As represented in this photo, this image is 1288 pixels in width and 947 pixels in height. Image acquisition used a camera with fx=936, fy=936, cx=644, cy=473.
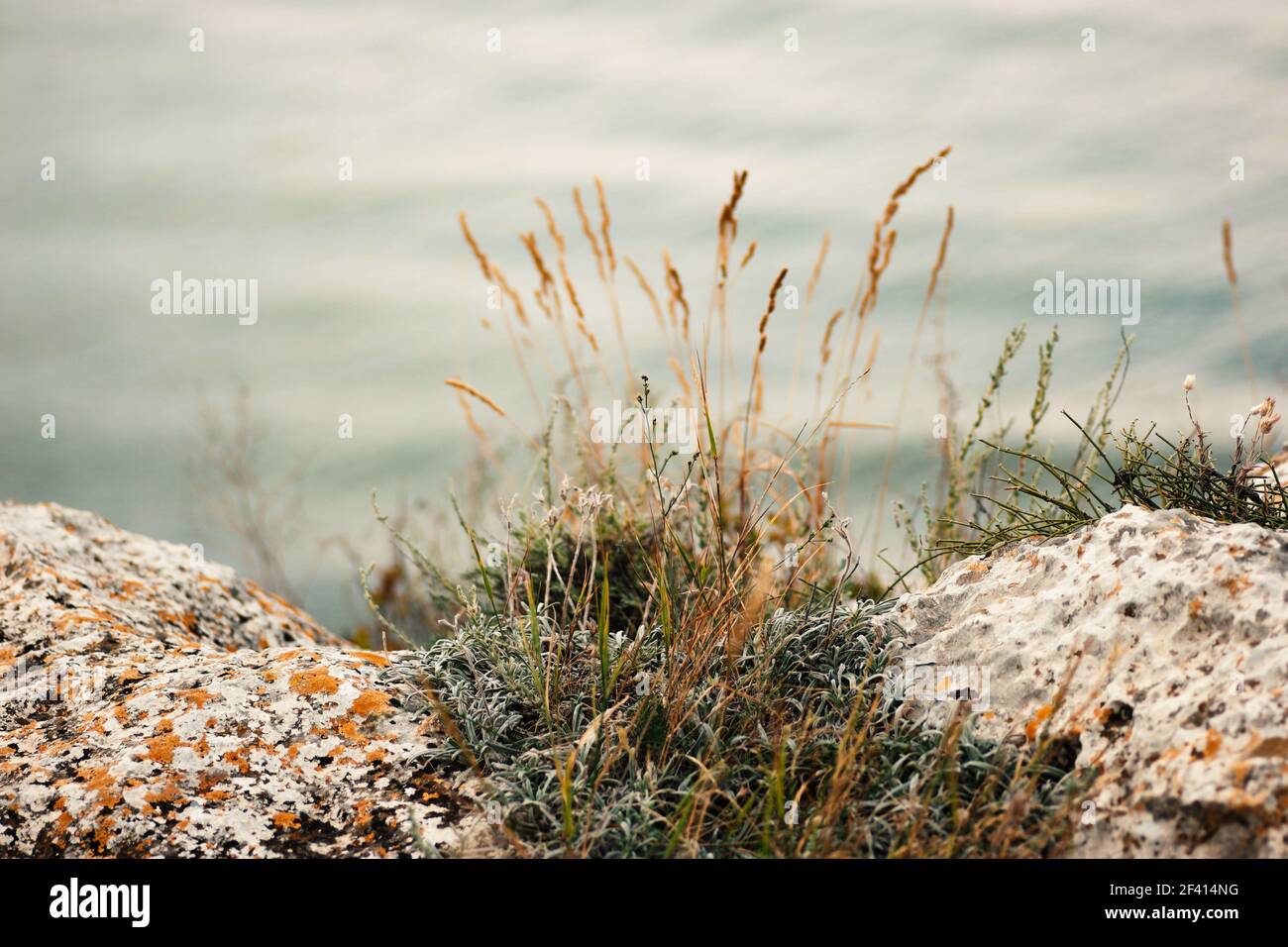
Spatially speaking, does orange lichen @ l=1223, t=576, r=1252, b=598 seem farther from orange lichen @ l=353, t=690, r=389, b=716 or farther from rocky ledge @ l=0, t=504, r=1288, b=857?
orange lichen @ l=353, t=690, r=389, b=716

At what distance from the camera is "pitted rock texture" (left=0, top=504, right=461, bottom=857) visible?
2.21 metres

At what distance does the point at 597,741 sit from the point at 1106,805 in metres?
1.15

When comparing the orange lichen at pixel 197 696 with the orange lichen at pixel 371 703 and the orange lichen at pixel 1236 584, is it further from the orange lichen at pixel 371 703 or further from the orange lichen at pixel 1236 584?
the orange lichen at pixel 1236 584

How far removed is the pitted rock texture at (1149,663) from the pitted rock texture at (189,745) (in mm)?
1414

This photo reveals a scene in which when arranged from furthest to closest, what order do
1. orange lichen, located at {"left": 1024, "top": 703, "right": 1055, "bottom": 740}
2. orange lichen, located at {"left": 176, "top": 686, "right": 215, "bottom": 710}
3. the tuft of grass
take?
orange lichen, located at {"left": 176, "top": 686, "right": 215, "bottom": 710} → orange lichen, located at {"left": 1024, "top": 703, "right": 1055, "bottom": 740} → the tuft of grass

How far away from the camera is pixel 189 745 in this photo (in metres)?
2.42

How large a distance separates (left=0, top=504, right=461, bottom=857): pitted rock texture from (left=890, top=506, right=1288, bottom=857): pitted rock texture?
55.7 inches

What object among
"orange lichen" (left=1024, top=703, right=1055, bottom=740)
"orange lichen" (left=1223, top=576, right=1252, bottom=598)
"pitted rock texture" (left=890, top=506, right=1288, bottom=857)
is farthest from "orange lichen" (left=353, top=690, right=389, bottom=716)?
"orange lichen" (left=1223, top=576, right=1252, bottom=598)

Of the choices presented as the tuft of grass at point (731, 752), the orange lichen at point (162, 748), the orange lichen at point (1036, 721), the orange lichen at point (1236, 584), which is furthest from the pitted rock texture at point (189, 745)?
the orange lichen at point (1236, 584)

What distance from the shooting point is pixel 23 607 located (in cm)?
320

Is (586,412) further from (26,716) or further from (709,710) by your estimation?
(26,716)

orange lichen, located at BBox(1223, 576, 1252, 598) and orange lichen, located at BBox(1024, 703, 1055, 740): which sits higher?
orange lichen, located at BBox(1223, 576, 1252, 598)

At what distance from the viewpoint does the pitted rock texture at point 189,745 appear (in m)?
2.21
